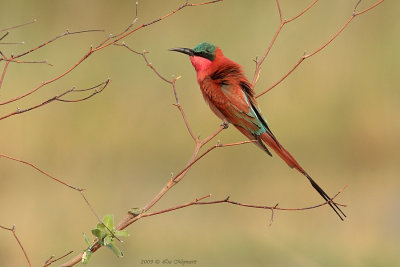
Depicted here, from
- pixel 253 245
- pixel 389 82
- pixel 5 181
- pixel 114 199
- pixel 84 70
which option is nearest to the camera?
pixel 253 245

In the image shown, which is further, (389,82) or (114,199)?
(389,82)

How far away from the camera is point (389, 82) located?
140 inches

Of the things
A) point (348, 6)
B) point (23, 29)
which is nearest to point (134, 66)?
point (23, 29)

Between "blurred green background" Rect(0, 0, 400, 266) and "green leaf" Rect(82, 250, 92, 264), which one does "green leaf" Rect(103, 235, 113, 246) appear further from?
"blurred green background" Rect(0, 0, 400, 266)

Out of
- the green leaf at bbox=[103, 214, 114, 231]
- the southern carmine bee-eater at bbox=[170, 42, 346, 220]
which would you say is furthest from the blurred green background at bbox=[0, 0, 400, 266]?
the green leaf at bbox=[103, 214, 114, 231]

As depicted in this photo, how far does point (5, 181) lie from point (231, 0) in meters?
1.23

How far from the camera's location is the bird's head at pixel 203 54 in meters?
1.89

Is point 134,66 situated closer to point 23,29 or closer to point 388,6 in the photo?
point 23,29

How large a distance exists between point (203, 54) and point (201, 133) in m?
1.35

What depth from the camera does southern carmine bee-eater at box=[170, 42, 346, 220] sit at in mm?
1761

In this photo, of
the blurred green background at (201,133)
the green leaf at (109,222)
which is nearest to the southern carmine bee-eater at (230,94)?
the green leaf at (109,222)

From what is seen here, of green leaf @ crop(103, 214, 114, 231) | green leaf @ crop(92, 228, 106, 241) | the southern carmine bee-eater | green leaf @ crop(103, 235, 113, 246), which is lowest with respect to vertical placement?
green leaf @ crop(103, 235, 113, 246)

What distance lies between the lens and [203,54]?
189 centimetres

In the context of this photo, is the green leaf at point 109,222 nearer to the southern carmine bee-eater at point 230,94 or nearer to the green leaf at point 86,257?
the green leaf at point 86,257
